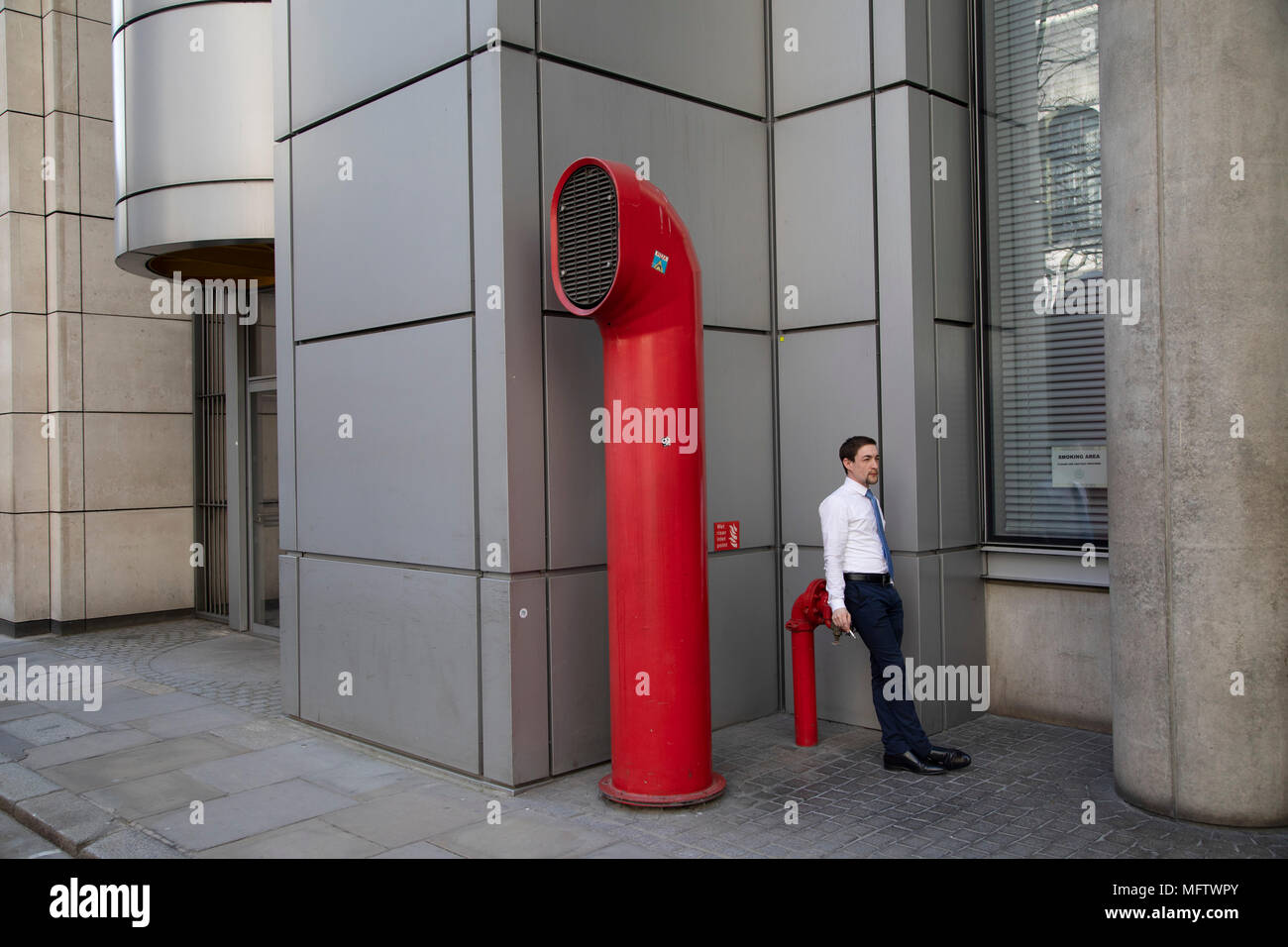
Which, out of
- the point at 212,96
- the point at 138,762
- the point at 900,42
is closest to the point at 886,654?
the point at 900,42

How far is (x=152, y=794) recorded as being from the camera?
627cm

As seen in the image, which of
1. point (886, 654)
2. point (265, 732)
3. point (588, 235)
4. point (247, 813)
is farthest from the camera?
point (265, 732)

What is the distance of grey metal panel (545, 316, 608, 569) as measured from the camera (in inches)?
249

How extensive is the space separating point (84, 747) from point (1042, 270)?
7.57 meters

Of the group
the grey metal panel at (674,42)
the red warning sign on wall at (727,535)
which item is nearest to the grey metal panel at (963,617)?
the red warning sign on wall at (727,535)

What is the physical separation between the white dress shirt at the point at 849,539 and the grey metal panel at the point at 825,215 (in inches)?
60.2

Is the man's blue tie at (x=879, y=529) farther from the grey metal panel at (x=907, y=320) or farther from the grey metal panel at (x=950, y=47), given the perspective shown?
the grey metal panel at (x=950, y=47)

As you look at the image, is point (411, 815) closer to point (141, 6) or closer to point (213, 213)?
point (213, 213)

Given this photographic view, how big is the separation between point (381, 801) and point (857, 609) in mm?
3035

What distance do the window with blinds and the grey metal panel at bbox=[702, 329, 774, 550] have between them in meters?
1.62

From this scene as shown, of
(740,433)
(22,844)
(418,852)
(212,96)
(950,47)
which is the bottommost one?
(22,844)

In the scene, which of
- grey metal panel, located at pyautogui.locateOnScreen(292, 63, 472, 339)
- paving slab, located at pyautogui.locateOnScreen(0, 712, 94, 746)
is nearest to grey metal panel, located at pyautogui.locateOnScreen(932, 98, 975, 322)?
grey metal panel, located at pyautogui.locateOnScreen(292, 63, 472, 339)

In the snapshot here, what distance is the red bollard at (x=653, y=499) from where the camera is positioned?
5730mm

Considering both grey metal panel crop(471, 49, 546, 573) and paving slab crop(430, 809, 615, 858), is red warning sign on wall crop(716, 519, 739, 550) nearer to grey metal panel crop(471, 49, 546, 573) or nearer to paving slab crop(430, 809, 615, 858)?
grey metal panel crop(471, 49, 546, 573)
